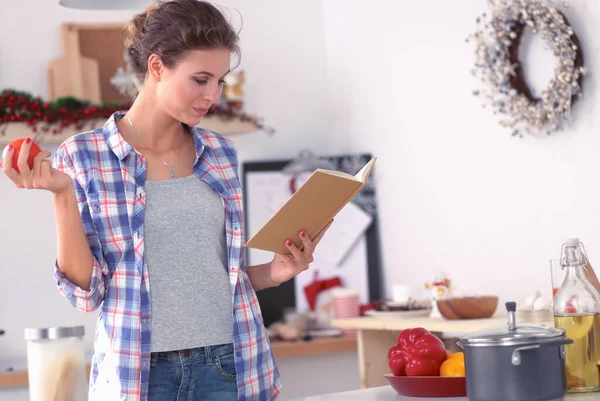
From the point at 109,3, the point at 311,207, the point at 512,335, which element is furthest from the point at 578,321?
the point at 109,3

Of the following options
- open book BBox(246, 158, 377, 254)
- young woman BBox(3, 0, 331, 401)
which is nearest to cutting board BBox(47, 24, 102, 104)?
young woman BBox(3, 0, 331, 401)

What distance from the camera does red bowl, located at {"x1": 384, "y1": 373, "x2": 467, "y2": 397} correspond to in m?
1.50

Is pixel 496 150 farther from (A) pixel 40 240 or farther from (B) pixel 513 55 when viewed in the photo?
(A) pixel 40 240

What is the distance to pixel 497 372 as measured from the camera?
1307 millimetres

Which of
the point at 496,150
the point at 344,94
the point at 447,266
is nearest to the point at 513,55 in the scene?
the point at 496,150

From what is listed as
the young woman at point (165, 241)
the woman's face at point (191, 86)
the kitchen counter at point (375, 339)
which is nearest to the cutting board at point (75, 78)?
the kitchen counter at point (375, 339)

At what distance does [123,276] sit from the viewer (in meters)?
1.68

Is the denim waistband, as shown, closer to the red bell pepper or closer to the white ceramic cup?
the red bell pepper

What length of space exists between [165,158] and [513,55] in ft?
5.41

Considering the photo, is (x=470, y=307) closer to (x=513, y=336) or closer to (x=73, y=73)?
(x=513, y=336)

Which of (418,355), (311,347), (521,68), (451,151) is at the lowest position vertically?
(311,347)

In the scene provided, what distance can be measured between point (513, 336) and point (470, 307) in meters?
1.70

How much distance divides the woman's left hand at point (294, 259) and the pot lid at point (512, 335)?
463mm

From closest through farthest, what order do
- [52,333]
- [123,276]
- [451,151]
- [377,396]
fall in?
[377,396] < [123,276] < [52,333] < [451,151]
